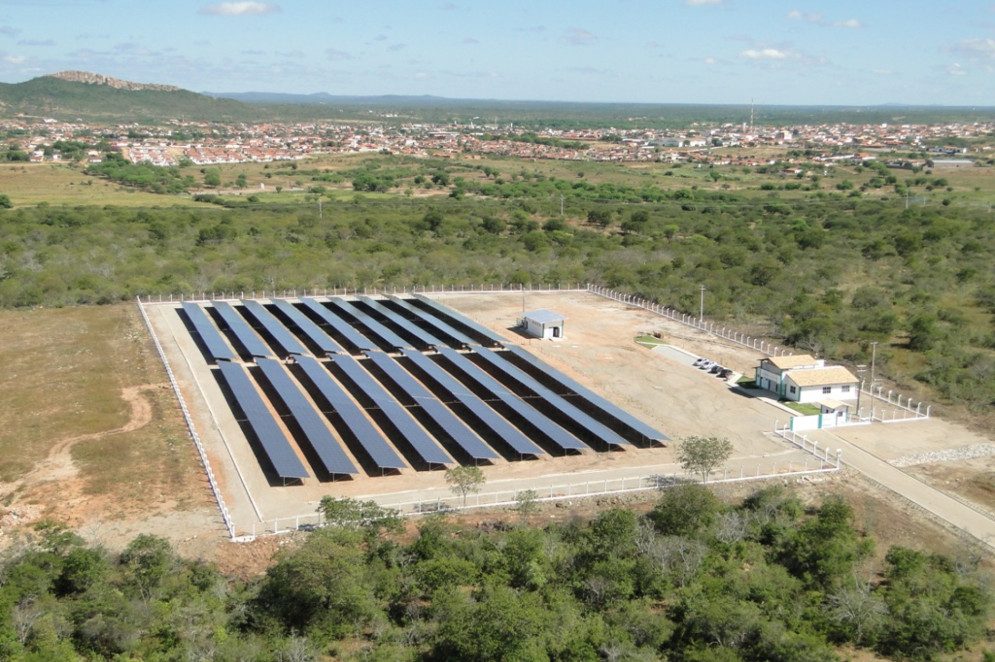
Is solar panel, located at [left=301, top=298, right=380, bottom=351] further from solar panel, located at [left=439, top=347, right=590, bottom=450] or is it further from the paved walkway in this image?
the paved walkway

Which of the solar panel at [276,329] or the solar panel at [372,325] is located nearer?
the solar panel at [276,329]

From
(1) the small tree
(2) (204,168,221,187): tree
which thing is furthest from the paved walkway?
(2) (204,168,221,187): tree

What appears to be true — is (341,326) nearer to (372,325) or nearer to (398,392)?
(372,325)

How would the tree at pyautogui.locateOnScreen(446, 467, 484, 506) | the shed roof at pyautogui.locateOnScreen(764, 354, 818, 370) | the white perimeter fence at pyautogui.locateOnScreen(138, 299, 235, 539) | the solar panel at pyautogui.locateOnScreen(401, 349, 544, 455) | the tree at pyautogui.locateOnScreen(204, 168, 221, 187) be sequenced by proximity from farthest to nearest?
the tree at pyautogui.locateOnScreen(204, 168, 221, 187) → the shed roof at pyautogui.locateOnScreen(764, 354, 818, 370) → the solar panel at pyautogui.locateOnScreen(401, 349, 544, 455) → the tree at pyautogui.locateOnScreen(446, 467, 484, 506) → the white perimeter fence at pyautogui.locateOnScreen(138, 299, 235, 539)

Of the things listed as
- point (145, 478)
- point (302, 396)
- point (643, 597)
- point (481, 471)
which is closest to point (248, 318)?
point (302, 396)

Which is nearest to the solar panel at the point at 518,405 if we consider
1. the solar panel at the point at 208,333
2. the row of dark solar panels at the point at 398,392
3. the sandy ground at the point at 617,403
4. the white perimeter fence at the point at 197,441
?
the row of dark solar panels at the point at 398,392

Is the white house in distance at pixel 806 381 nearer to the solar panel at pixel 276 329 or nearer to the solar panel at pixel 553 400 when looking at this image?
the solar panel at pixel 553 400
